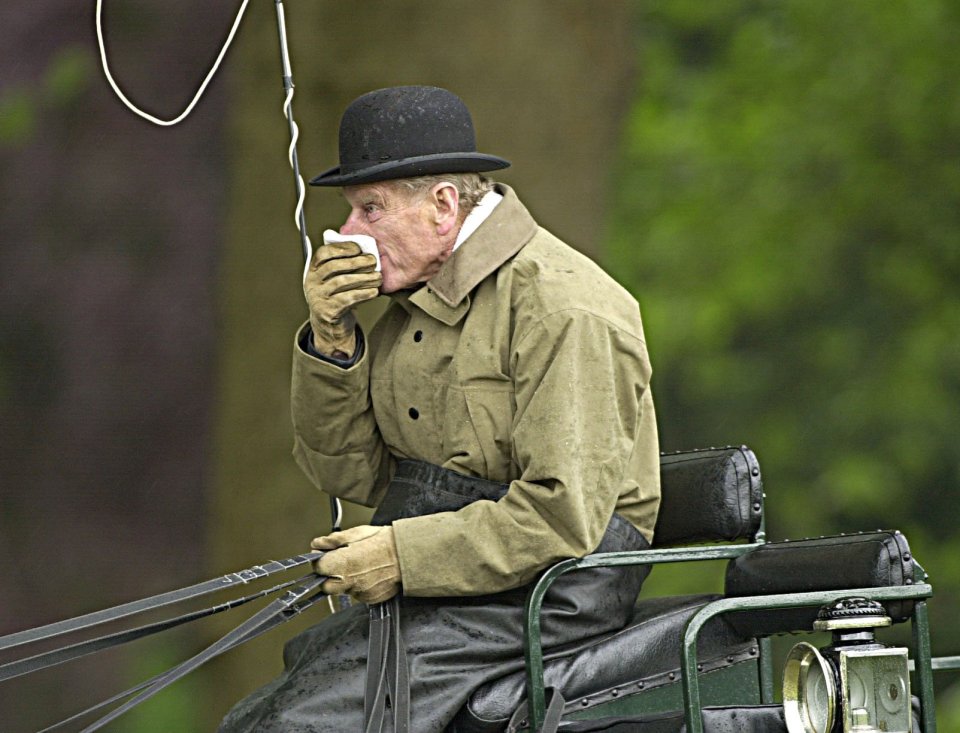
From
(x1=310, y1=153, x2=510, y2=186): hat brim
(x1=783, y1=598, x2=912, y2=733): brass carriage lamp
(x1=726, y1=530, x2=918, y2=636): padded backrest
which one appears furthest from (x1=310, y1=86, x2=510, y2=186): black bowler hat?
(x1=783, y1=598, x2=912, y2=733): brass carriage lamp

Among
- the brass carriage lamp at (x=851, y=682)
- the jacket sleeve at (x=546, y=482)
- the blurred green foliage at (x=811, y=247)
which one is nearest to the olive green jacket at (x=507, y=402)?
the jacket sleeve at (x=546, y=482)

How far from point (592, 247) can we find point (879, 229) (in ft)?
8.74

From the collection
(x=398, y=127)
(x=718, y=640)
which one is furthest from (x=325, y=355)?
(x=718, y=640)

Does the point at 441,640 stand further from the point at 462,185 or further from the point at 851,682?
the point at 462,185

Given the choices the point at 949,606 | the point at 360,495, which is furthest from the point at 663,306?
the point at 360,495

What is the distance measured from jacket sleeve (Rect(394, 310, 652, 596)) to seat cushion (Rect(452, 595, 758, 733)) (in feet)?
0.64

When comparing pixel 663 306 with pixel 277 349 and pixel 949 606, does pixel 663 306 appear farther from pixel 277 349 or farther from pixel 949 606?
pixel 277 349

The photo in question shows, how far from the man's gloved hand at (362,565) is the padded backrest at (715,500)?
0.67m

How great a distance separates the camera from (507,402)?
3238 millimetres

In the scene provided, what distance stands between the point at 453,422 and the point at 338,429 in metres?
0.37

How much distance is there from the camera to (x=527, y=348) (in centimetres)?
317

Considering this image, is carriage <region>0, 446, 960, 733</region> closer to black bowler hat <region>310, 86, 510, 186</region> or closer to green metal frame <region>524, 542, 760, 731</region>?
green metal frame <region>524, 542, 760, 731</region>

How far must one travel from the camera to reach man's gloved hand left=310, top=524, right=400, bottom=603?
10.3 ft

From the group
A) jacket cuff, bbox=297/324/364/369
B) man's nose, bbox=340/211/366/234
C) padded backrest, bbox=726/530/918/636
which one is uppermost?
man's nose, bbox=340/211/366/234
